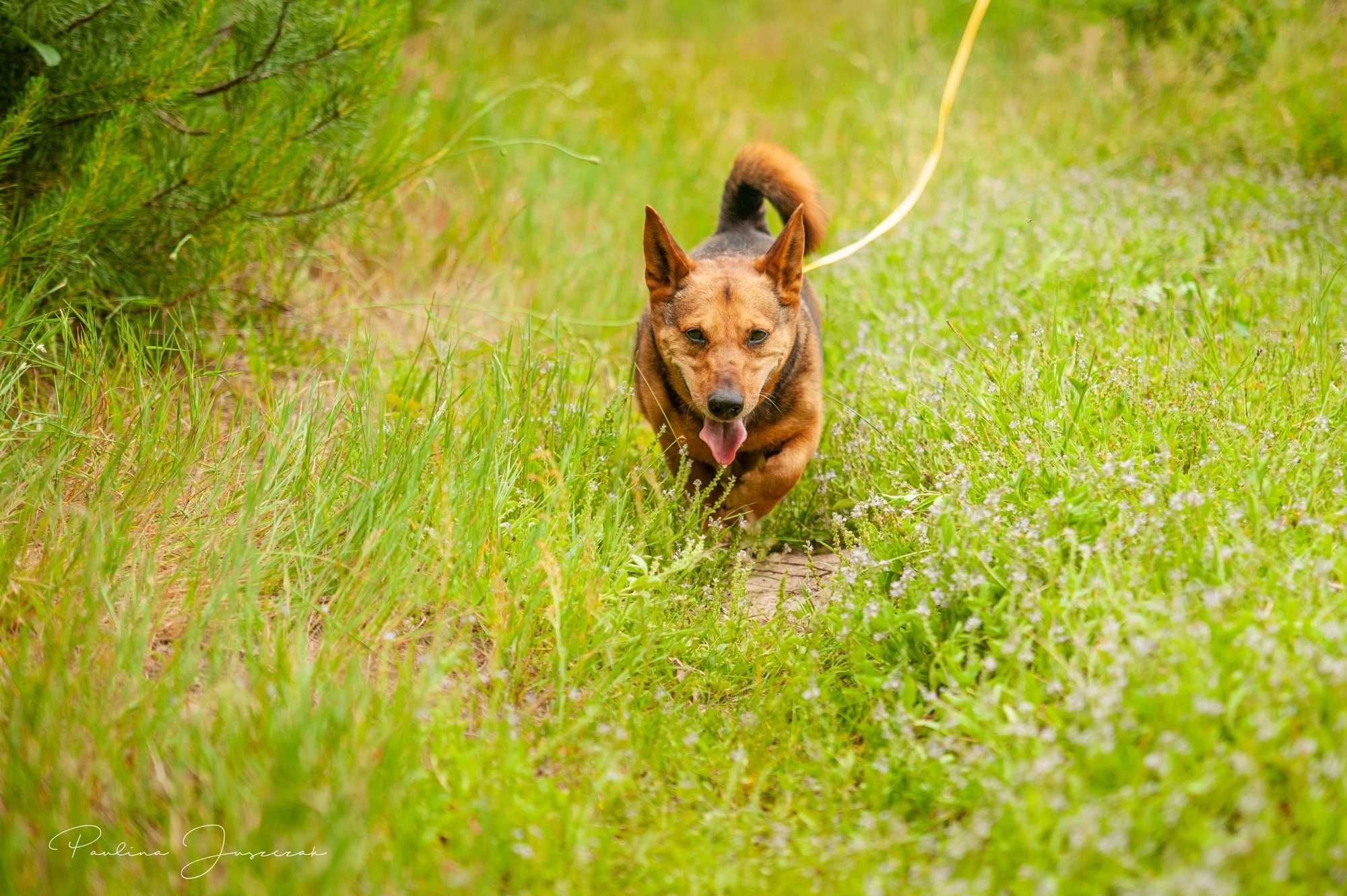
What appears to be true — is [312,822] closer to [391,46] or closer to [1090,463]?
[1090,463]

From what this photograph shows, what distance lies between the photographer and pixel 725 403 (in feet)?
12.7

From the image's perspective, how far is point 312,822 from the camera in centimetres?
216

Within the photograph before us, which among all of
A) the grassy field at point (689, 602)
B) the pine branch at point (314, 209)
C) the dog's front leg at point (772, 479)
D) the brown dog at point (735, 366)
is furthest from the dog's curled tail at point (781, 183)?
the pine branch at point (314, 209)

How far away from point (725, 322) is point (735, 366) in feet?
0.66

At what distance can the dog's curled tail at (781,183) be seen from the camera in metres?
4.86

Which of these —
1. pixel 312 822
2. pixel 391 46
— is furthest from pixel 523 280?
pixel 312 822

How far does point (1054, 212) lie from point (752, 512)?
294 cm

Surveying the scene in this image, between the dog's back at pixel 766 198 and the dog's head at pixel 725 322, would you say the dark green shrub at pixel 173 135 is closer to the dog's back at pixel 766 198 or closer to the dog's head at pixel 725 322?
the dog's head at pixel 725 322

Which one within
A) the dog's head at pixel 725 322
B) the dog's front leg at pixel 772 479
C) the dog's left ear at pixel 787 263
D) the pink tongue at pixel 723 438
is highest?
the dog's left ear at pixel 787 263

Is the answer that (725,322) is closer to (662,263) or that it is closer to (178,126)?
(662,263)

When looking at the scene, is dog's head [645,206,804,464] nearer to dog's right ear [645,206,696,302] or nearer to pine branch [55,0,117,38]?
dog's right ear [645,206,696,302]

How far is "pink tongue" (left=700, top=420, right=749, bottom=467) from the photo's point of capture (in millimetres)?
4070

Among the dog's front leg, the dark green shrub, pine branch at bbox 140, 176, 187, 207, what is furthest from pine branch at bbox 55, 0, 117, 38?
the dog's front leg

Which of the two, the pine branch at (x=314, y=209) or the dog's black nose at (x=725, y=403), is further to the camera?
the pine branch at (x=314, y=209)
